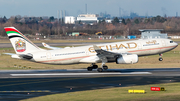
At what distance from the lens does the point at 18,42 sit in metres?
44.2

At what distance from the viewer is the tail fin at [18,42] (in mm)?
43812

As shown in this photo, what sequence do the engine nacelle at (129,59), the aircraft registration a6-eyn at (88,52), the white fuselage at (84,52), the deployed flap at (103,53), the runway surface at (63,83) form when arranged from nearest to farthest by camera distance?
the runway surface at (63,83)
the deployed flap at (103,53)
the engine nacelle at (129,59)
the aircraft registration a6-eyn at (88,52)
the white fuselage at (84,52)

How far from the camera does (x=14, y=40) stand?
144 ft

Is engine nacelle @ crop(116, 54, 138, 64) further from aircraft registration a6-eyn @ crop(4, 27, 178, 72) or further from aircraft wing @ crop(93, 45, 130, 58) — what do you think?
aircraft wing @ crop(93, 45, 130, 58)

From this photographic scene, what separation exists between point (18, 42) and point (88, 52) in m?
11.6

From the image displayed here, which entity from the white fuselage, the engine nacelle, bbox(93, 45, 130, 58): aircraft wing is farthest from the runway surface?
the white fuselage

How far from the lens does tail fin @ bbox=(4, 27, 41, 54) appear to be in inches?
1725

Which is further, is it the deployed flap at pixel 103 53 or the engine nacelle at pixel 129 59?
the engine nacelle at pixel 129 59

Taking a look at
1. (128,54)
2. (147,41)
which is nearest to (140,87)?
(128,54)

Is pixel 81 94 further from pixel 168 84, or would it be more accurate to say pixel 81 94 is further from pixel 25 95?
pixel 168 84

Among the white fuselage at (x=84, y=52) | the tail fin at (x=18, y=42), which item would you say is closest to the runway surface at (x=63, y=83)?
the white fuselage at (x=84, y=52)

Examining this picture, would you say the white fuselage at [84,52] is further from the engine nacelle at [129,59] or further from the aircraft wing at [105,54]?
the engine nacelle at [129,59]

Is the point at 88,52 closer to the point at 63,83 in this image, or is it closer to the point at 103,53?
the point at 103,53

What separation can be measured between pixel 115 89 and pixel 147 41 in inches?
747
